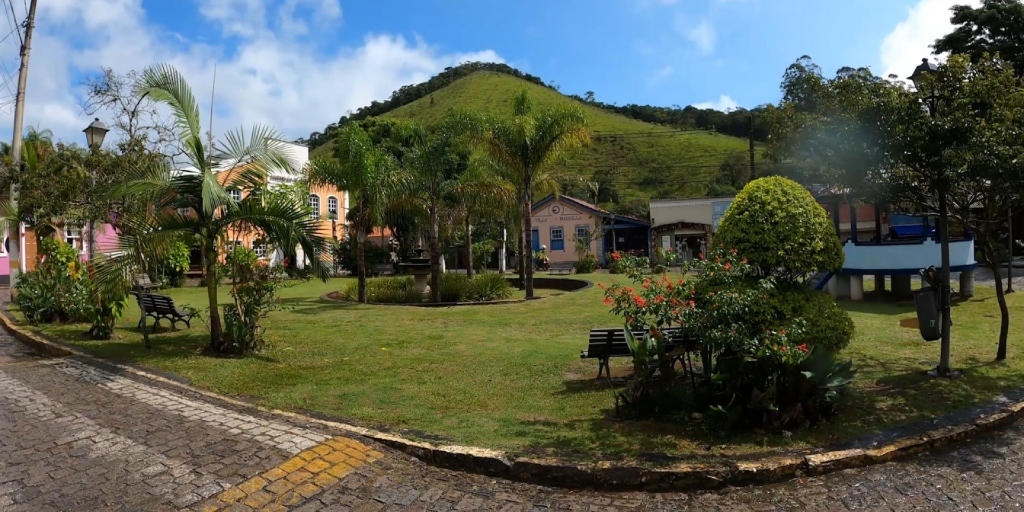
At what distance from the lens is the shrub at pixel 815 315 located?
5.38 meters

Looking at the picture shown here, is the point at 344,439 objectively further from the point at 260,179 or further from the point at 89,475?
the point at 260,179

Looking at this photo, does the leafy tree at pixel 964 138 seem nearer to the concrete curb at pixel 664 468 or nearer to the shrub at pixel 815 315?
the shrub at pixel 815 315

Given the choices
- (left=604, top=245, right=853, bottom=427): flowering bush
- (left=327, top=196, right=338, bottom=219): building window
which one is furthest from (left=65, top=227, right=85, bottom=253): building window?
(left=327, top=196, right=338, bottom=219): building window

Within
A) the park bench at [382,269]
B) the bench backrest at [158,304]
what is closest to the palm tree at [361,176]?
the bench backrest at [158,304]

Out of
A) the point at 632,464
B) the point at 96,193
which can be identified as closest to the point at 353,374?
the point at 632,464

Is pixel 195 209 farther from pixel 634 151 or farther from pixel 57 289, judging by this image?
pixel 634 151

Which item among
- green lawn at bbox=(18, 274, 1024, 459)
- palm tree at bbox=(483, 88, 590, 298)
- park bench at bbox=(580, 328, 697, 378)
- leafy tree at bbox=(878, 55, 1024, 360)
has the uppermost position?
palm tree at bbox=(483, 88, 590, 298)

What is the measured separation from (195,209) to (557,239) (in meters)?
31.7

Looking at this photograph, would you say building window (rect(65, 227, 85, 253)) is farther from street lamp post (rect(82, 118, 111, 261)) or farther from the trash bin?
the trash bin

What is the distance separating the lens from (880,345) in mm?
8656

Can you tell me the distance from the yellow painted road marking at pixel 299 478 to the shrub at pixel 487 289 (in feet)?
40.0

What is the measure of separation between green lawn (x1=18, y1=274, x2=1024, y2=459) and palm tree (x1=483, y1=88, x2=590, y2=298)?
18.7 feet

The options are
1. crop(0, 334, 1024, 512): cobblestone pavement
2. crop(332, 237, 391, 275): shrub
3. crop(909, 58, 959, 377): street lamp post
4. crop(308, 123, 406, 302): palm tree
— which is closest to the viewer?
crop(0, 334, 1024, 512): cobblestone pavement

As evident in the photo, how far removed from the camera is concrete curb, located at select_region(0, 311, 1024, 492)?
426cm
